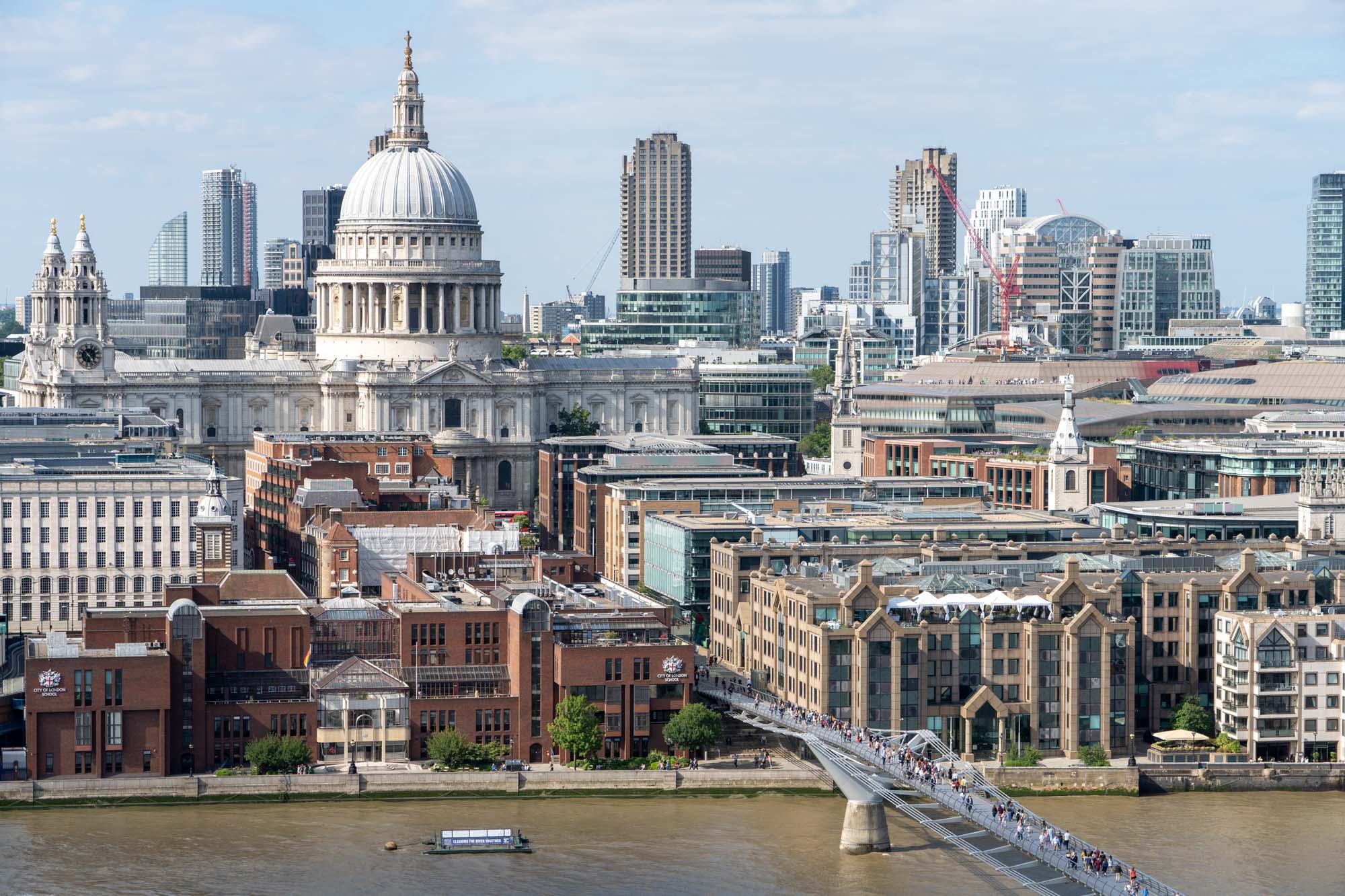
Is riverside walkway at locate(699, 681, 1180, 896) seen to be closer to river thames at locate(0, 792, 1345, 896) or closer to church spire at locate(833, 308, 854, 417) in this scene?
river thames at locate(0, 792, 1345, 896)

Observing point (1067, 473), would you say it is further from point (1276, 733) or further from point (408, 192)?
point (408, 192)

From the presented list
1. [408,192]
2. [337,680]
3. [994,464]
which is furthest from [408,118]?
[337,680]

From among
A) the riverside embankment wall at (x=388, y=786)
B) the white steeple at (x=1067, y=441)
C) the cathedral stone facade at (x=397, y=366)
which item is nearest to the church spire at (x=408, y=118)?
the cathedral stone facade at (x=397, y=366)

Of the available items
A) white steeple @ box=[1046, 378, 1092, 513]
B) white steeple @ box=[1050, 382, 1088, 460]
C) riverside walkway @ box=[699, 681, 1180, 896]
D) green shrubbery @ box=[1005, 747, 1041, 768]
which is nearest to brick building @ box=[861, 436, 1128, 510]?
white steeple @ box=[1046, 378, 1092, 513]

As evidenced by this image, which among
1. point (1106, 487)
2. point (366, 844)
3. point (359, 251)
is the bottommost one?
point (366, 844)

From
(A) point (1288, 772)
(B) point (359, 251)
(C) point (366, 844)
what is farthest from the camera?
(B) point (359, 251)

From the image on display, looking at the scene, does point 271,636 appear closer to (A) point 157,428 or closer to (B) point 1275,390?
(A) point 157,428

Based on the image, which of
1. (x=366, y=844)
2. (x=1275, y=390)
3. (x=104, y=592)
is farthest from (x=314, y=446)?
(x=1275, y=390)
